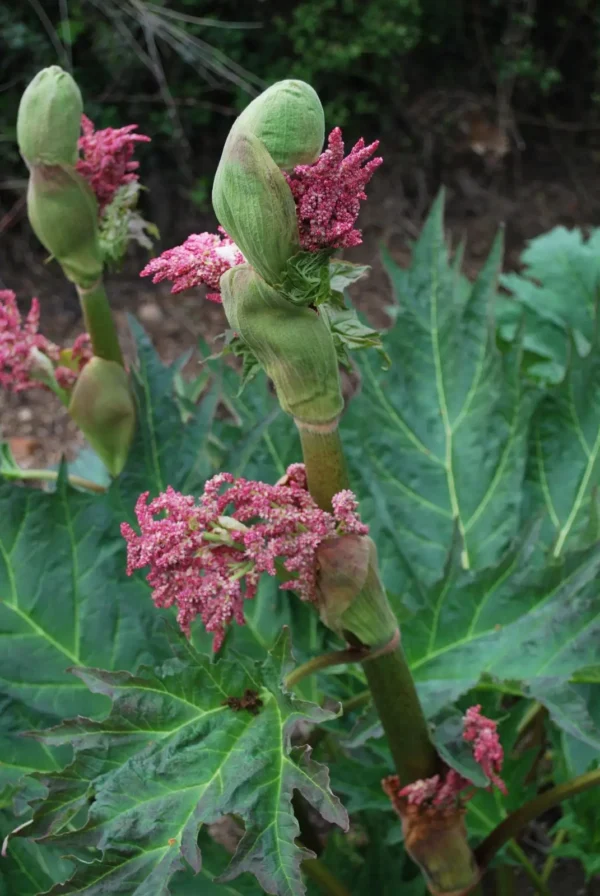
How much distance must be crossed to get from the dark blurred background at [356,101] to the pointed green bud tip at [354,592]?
1.87 m

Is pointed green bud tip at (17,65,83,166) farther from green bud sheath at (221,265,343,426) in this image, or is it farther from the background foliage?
the background foliage

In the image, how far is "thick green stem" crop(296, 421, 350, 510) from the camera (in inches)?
19.0

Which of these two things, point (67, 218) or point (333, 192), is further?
point (67, 218)

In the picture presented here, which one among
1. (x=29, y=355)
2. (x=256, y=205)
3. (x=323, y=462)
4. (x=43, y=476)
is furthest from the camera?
(x=43, y=476)

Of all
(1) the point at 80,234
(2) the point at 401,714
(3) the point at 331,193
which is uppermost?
(3) the point at 331,193

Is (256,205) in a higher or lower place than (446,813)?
higher

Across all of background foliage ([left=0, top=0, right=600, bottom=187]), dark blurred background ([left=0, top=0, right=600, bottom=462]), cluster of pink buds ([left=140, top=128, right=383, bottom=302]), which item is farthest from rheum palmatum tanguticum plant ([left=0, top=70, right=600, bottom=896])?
background foliage ([left=0, top=0, right=600, bottom=187])

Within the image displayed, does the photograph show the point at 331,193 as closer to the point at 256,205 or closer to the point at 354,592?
the point at 256,205

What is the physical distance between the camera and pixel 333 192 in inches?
15.8

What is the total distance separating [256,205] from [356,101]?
2.55 meters

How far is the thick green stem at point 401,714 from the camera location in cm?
57

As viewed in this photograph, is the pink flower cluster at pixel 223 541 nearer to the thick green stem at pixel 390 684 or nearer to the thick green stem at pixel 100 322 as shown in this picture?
the thick green stem at pixel 390 684

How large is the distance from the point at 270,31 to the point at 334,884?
2.51 meters

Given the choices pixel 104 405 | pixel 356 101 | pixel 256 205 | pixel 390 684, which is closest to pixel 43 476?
pixel 104 405
